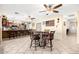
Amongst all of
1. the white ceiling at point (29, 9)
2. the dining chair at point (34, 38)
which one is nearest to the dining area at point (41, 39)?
the dining chair at point (34, 38)

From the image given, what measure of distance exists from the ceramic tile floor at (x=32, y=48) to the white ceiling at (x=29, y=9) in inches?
23.8

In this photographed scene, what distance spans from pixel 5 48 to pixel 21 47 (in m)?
0.38

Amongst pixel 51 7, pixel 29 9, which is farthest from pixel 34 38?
pixel 51 7

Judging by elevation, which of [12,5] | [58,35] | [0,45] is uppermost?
[12,5]

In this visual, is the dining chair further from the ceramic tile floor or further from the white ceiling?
the white ceiling

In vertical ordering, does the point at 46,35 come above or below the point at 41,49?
above

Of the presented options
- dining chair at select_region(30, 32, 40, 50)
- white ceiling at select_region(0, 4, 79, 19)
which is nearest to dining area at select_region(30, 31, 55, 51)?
dining chair at select_region(30, 32, 40, 50)

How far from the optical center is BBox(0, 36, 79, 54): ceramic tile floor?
3760mm

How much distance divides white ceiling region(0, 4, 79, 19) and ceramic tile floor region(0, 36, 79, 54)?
23.8 inches

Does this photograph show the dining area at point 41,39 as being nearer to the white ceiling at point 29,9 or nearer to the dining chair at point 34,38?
the dining chair at point 34,38
